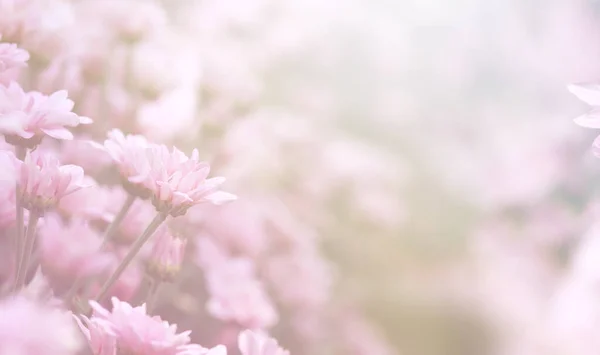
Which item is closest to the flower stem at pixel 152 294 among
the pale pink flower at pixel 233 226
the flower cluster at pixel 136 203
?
the flower cluster at pixel 136 203

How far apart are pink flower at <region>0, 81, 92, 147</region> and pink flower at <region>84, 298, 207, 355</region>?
0.24 ft

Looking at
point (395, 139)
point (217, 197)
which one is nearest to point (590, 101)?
point (217, 197)

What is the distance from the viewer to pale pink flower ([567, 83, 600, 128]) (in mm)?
283

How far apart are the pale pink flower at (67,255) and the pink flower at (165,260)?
0.07ft

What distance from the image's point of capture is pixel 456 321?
0.71m

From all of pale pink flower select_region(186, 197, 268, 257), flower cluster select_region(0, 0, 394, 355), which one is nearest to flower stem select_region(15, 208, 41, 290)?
flower cluster select_region(0, 0, 394, 355)

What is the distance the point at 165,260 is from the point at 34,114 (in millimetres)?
84

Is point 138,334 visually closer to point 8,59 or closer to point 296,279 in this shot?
point 8,59

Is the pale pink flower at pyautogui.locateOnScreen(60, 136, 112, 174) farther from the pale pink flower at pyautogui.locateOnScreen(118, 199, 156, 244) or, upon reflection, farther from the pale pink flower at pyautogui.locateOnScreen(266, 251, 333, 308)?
the pale pink flower at pyautogui.locateOnScreen(266, 251, 333, 308)

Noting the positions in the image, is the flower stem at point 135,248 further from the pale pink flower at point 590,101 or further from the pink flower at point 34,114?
the pale pink flower at point 590,101

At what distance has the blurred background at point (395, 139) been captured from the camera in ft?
1.45

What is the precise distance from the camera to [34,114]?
0.25 metres

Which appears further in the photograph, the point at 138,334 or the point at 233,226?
the point at 233,226

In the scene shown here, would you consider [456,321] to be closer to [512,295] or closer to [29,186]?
[512,295]
